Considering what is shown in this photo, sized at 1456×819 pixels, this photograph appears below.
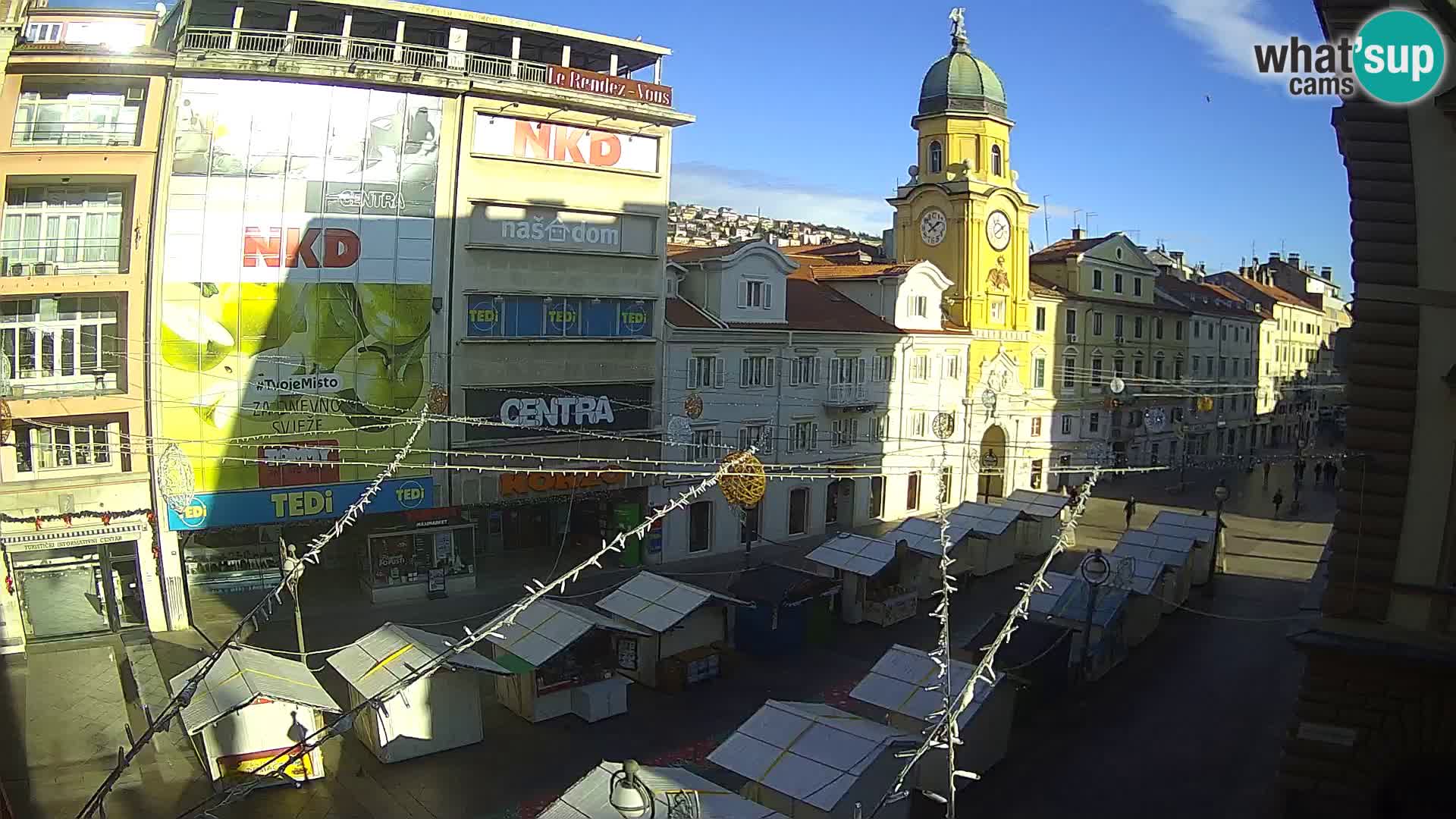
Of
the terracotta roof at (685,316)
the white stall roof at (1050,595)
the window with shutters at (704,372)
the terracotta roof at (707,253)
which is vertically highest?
the terracotta roof at (707,253)

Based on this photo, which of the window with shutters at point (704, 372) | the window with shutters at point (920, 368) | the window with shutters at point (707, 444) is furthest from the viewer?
the window with shutters at point (920, 368)

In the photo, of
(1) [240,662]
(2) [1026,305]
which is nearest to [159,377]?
(1) [240,662]

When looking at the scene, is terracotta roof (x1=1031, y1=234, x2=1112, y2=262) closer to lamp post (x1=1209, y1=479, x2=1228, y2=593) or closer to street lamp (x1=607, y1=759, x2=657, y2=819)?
lamp post (x1=1209, y1=479, x2=1228, y2=593)

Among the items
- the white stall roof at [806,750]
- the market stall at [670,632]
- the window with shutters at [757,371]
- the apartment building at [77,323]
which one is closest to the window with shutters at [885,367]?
the window with shutters at [757,371]

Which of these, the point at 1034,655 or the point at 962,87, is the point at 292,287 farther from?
the point at 962,87

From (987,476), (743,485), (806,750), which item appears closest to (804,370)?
(743,485)

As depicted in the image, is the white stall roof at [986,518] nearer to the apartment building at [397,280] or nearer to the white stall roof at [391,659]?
the apartment building at [397,280]
